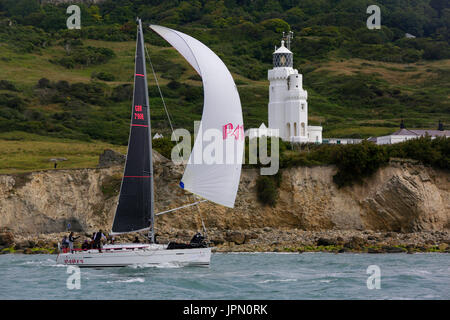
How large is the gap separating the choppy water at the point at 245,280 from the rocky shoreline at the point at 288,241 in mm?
4823

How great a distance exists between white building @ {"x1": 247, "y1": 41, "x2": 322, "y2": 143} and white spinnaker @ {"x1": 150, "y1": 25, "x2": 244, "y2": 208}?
37.0 metres

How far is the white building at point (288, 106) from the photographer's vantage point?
215 ft

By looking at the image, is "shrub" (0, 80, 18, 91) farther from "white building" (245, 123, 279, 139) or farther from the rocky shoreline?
the rocky shoreline

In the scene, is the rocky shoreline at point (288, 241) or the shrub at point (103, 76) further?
the shrub at point (103, 76)

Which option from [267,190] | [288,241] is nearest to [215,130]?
[288,241]

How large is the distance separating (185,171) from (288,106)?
40721 millimetres

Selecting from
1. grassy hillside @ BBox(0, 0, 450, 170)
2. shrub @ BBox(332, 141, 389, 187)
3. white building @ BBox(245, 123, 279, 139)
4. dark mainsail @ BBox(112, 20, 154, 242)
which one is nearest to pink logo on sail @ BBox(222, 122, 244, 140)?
dark mainsail @ BBox(112, 20, 154, 242)

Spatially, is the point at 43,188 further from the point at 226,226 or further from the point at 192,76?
the point at 192,76

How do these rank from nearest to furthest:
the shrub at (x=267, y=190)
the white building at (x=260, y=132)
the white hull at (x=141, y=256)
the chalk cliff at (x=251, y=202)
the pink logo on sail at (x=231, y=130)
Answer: the pink logo on sail at (x=231, y=130), the white hull at (x=141, y=256), the chalk cliff at (x=251, y=202), the shrub at (x=267, y=190), the white building at (x=260, y=132)

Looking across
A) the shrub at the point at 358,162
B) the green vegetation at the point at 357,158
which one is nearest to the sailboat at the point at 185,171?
the green vegetation at the point at 357,158

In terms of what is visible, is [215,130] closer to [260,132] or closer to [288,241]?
[288,241]

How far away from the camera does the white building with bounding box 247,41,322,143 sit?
6544 cm

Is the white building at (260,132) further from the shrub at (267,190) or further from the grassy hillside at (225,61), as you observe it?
the shrub at (267,190)

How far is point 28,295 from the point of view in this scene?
78.6 ft
